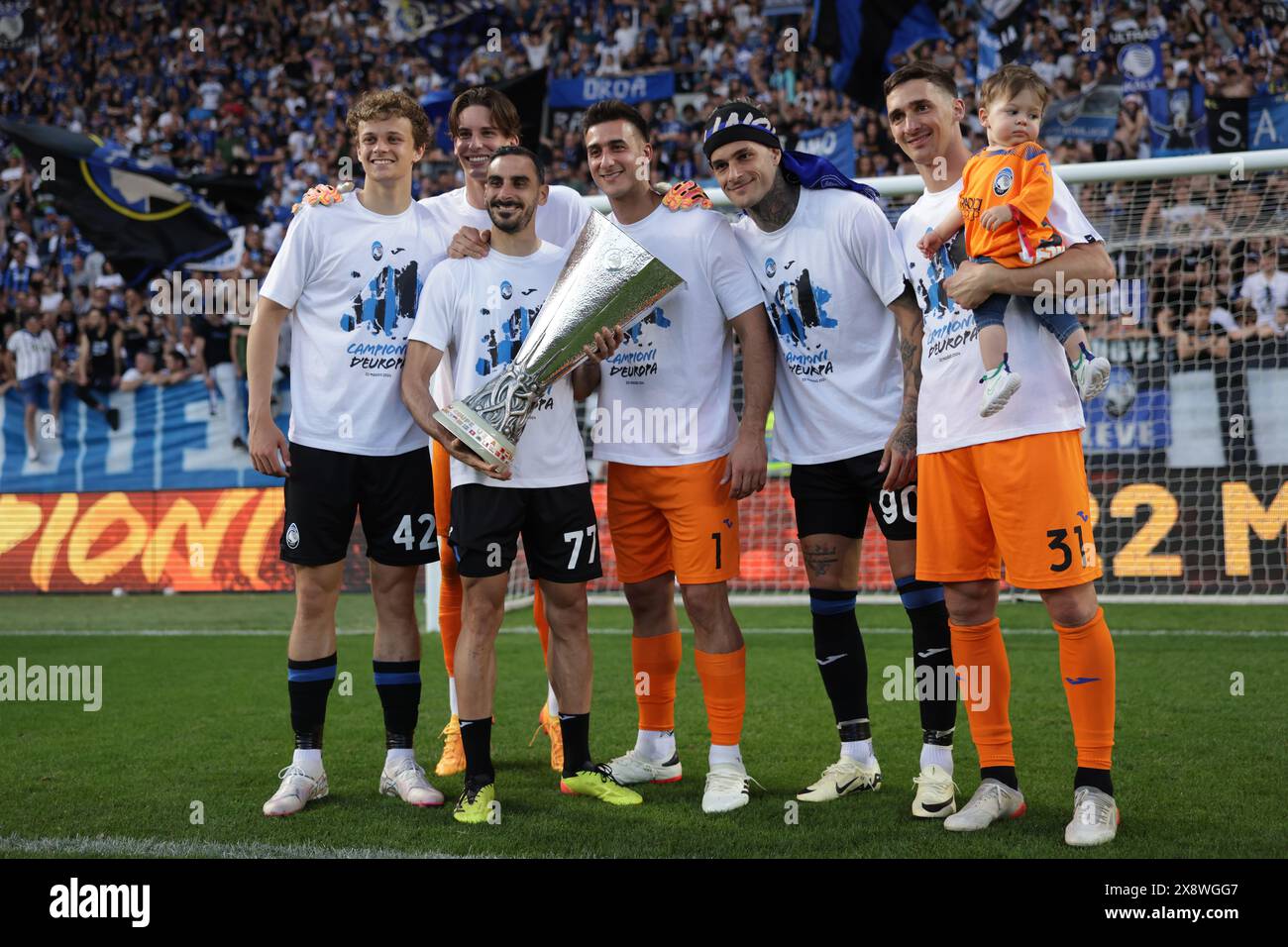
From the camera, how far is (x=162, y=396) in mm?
12992

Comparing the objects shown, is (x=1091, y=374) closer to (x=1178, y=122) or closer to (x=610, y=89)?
(x=1178, y=122)

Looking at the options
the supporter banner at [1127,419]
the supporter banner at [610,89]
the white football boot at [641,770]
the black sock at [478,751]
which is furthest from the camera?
the supporter banner at [610,89]

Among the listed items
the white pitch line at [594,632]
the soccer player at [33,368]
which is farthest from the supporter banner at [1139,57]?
the soccer player at [33,368]

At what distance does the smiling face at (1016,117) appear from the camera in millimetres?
3363

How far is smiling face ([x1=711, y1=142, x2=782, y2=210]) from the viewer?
3.94 m

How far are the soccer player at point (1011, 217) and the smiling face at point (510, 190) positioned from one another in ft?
4.56

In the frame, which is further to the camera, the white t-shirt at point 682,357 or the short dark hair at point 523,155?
the white t-shirt at point 682,357

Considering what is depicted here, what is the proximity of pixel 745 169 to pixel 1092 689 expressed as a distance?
6.50ft

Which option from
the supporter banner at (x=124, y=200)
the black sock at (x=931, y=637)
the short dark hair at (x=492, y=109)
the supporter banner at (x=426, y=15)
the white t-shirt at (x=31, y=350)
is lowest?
the black sock at (x=931, y=637)

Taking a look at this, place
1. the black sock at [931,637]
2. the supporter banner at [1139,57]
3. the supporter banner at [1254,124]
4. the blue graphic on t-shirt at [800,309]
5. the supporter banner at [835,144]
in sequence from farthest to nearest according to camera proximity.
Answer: the supporter banner at [835,144] → the supporter banner at [1139,57] → the supporter banner at [1254,124] → the blue graphic on t-shirt at [800,309] → the black sock at [931,637]

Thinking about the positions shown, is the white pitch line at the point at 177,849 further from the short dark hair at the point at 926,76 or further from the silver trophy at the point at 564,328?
the short dark hair at the point at 926,76

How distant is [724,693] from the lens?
4.01 metres

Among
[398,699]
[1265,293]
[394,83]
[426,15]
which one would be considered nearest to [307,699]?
[398,699]

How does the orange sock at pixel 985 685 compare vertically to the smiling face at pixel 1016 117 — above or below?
below
